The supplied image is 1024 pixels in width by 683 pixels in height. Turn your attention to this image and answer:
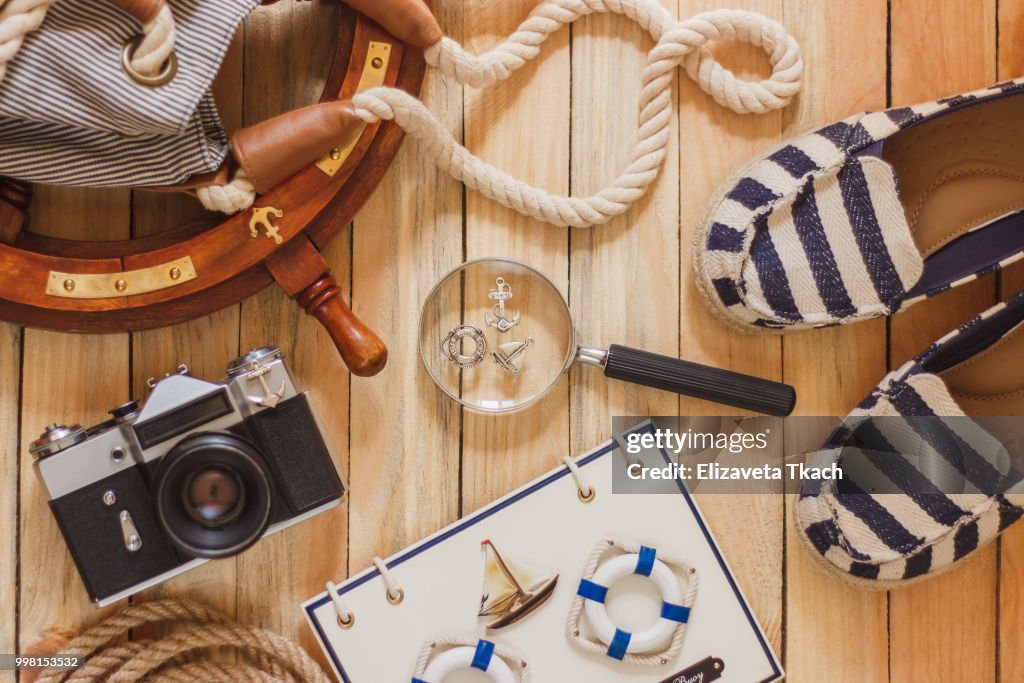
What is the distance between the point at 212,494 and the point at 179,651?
216 mm

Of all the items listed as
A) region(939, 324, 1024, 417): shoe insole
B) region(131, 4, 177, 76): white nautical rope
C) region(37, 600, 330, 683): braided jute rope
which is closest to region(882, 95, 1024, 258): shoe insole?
region(939, 324, 1024, 417): shoe insole

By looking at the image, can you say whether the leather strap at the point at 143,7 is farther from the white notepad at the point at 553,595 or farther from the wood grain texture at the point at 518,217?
the white notepad at the point at 553,595

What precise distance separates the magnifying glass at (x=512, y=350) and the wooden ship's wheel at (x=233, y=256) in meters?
0.10

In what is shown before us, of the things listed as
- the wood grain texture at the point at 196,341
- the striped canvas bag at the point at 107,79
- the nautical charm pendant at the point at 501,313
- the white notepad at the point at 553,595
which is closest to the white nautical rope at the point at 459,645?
the white notepad at the point at 553,595

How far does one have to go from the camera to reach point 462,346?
844 mm

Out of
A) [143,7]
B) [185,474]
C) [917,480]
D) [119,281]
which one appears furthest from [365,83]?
[917,480]

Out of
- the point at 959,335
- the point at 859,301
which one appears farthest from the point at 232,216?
the point at 959,335

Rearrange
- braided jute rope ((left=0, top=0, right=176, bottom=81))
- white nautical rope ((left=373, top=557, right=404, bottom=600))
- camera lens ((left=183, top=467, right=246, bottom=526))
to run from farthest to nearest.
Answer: white nautical rope ((left=373, top=557, right=404, bottom=600)) < camera lens ((left=183, top=467, right=246, bottom=526)) < braided jute rope ((left=0, top=0, right=176, bottom=81))

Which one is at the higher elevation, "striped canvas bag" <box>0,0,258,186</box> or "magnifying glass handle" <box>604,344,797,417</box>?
"striped canvas bag" <box>0,0,258,186</box>

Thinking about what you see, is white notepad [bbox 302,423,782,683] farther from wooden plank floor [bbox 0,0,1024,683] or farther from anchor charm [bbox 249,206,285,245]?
anchor charm [bbox 249,206,285,245]

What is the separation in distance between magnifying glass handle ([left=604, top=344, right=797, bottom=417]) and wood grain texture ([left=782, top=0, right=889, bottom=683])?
78mm

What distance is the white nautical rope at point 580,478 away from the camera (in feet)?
2.77

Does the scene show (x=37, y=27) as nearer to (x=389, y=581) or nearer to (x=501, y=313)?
(x=501, y=313)

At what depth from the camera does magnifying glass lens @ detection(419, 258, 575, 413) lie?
0.84 metres
